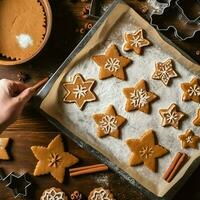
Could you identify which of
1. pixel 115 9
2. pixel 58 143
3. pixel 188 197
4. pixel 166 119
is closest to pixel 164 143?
pixel 166 119

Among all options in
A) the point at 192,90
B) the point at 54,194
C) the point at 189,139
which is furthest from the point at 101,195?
the point at 192,90

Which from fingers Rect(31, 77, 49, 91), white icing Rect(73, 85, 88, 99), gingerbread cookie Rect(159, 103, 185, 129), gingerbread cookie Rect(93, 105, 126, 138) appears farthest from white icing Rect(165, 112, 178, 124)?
fingers Rect(31, 77, 49, 91)

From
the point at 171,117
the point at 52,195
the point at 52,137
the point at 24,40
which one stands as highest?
the point at 24,40

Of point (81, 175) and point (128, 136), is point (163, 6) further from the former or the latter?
point (81, 175)

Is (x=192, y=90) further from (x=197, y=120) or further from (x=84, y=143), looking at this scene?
(x=84, y=143)

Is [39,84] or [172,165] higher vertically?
[39,84]

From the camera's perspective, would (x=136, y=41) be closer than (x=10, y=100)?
No
